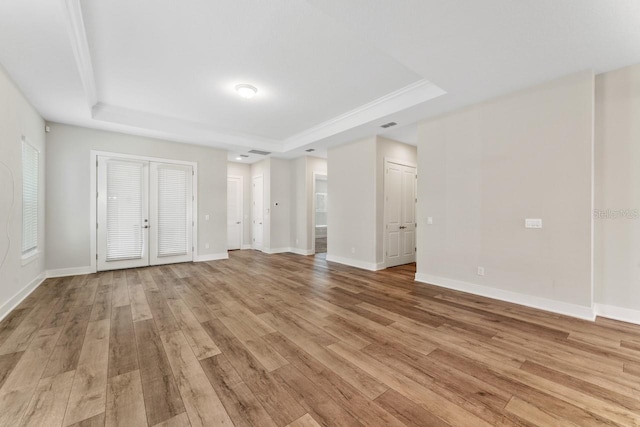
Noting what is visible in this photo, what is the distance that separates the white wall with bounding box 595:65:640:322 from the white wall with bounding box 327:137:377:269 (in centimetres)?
325

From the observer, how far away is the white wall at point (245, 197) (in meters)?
8.60

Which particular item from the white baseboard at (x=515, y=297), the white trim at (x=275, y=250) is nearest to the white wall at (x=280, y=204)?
the white trim at (x=275, y=250)

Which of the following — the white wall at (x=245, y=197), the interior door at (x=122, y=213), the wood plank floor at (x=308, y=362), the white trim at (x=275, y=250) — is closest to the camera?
the wood plank floor at (x=308, y=362)

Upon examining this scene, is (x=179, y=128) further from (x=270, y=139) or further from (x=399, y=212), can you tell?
(x=399, y=212)

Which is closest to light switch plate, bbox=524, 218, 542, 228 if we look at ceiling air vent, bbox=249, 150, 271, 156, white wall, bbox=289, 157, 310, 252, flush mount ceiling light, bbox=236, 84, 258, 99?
flush mount ceiling light, bbox=236, 84, 258, 99

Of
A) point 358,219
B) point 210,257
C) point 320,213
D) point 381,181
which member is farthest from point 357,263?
point 320,213

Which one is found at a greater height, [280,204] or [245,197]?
[245,197]

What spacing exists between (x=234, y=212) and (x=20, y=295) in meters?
5.28

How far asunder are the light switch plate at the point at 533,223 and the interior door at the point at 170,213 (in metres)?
6.55

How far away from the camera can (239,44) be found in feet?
9.37

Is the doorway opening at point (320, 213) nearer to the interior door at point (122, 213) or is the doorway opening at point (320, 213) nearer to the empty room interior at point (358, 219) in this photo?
the empty room interior at point (358, 219)

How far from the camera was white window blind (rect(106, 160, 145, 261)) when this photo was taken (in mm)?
5355

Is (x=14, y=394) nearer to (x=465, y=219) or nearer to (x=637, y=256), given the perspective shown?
(x=465, y=219)

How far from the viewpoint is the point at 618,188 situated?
2998mm
